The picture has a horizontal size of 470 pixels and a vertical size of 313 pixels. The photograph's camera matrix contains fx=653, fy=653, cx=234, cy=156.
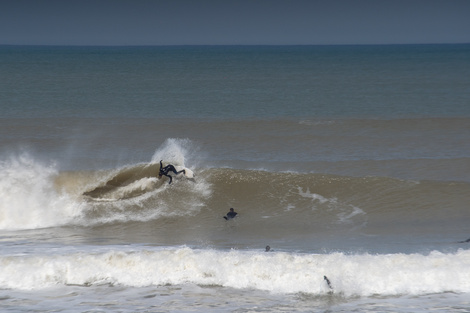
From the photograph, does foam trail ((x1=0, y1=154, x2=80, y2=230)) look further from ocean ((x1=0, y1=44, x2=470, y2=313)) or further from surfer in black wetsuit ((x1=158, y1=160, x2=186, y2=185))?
surfer in black wetsuit ((x1=158, y1=160, x2=186, y2=185))

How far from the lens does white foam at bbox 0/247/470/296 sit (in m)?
10.1

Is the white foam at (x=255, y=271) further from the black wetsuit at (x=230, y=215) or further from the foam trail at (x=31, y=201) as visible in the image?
the foam trail at (x=31, y=201)

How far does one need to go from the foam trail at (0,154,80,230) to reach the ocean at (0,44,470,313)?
0.06m

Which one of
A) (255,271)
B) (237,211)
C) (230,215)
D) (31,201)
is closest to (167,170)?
(237,211)

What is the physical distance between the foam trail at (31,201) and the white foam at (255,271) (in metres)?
3.91

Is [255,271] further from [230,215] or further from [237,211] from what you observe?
[237,211]

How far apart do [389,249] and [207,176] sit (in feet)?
22.4

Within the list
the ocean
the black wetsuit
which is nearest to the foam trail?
the ocean

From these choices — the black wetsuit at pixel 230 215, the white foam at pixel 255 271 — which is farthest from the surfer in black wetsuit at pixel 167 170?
the white foam at pixel 255 271

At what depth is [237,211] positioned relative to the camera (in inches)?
618

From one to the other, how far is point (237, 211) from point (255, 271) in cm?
527

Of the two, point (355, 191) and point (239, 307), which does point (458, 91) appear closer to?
point (355, 191)

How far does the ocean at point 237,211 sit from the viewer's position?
998 cm

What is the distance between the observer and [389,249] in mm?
12000
